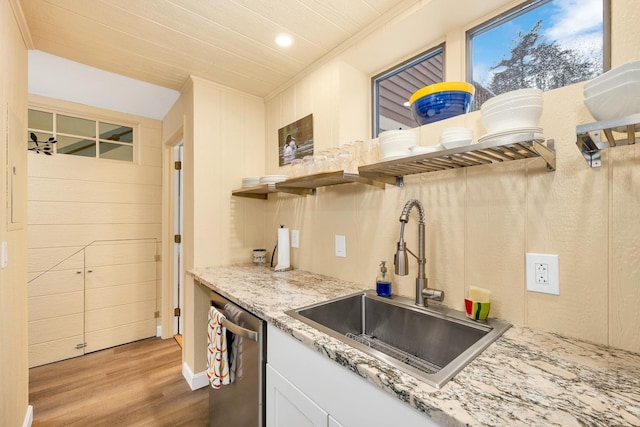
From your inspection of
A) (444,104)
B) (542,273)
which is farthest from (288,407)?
(444,104)

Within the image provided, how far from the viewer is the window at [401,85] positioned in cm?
154

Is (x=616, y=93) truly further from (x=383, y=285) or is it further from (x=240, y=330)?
(x=240, y=330)

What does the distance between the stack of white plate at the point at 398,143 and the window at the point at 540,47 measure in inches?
16.6

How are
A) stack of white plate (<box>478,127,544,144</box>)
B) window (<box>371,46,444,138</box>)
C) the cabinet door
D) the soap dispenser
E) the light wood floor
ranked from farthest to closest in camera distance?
the light wood floor
window (<box>371,46,444,138</box>)
the soap dispenser
the cabinet door
stack of white plate (<box>478,127,544,144</box>)

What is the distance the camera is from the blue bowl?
4.13 ft

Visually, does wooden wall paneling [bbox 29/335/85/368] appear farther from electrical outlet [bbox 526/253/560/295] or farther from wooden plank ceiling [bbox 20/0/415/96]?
electrical outlet [bbox 526/253/560/295]

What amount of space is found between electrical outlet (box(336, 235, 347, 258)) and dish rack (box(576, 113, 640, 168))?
3.74 ft

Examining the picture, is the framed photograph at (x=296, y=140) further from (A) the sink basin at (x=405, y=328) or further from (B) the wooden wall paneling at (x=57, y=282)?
(B) the wooden wall paneling at (x=57, y=282)

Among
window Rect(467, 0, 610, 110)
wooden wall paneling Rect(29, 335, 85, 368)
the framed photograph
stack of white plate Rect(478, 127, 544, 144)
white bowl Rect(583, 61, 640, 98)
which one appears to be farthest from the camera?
wooden wall paneling Rect(29, 335, 85, 368)

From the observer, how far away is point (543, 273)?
3.27ft

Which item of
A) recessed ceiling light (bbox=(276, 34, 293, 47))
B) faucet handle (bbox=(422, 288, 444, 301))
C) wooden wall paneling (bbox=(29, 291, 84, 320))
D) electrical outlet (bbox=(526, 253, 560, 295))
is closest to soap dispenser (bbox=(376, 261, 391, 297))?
faucet handle (bbox=(422, 288, 444, 301))

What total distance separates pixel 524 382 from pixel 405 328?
595 mm

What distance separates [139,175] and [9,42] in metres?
1.83

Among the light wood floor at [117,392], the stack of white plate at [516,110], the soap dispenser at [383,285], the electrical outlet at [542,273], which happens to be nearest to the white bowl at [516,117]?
the stack of white plate at [516,110]
